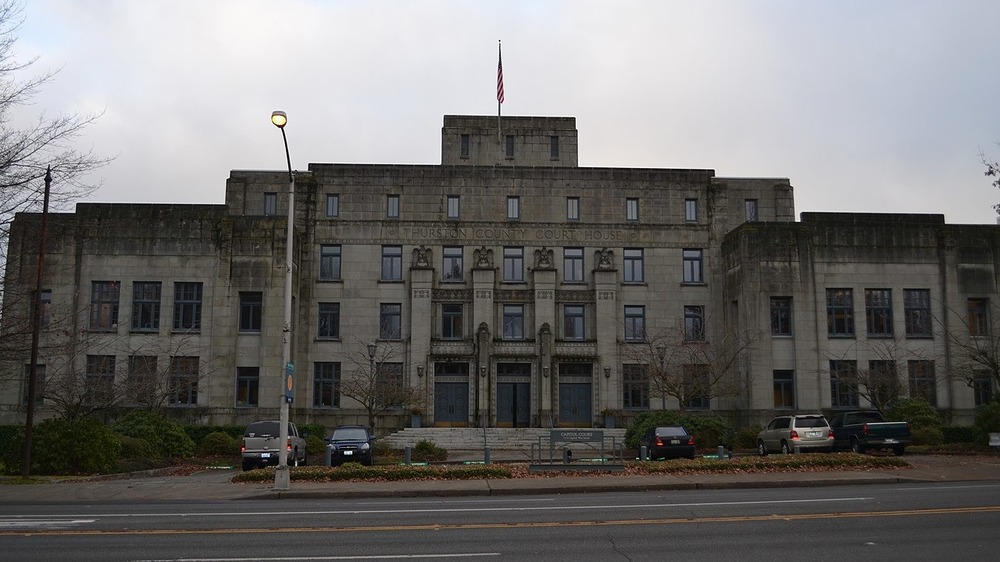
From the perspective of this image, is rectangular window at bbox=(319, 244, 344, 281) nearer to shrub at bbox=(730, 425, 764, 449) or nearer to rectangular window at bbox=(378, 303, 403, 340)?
rectangular window at bbox=(378, 303, 403, 340)

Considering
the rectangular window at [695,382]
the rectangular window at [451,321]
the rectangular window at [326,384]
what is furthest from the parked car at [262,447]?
the rectangular window at [695,382]

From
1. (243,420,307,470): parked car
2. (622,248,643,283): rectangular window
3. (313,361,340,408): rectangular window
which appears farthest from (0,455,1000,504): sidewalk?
(622,248,643,283): rectangular window

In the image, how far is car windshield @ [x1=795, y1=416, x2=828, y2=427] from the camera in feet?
109

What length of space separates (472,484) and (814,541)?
11.6m

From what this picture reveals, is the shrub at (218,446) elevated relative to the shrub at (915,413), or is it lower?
lower

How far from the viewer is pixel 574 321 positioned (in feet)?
165

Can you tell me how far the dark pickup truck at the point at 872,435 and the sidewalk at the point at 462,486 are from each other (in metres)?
6.26

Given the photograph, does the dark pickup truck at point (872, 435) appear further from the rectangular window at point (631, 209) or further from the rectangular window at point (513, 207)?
the rectangular window at point (513, 207)

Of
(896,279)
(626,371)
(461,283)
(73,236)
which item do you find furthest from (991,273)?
(73,236)

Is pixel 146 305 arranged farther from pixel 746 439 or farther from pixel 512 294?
pixel 746 439

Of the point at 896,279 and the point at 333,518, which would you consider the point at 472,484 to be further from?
the point at 896,279

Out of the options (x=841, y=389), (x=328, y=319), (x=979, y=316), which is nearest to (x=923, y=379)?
(x=841, y=389)

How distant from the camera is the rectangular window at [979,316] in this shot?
155 feet

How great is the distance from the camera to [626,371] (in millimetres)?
49625
